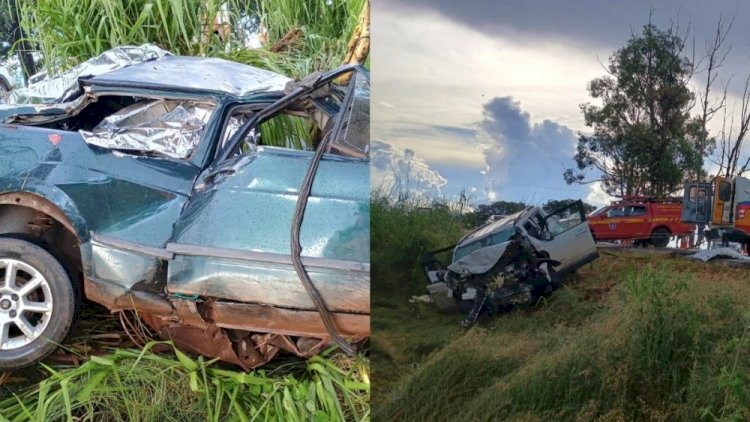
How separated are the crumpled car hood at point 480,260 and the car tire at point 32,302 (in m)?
1.36

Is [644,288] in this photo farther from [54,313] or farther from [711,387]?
[54,313]

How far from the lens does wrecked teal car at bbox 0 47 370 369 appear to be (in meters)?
1.99

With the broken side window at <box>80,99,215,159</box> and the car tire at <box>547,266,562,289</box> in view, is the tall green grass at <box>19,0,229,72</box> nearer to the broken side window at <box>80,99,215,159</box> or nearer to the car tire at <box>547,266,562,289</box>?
the broken side window at <box>80,99,215,159</box>

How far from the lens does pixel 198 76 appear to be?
7.30ft

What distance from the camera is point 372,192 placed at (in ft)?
5.37

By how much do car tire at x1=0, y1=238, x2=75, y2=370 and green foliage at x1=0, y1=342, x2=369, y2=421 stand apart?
11 centimetres

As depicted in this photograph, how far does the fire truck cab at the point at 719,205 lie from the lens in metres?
1.45

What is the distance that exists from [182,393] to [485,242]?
1231 mm

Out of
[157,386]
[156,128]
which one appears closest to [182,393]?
[157,386]

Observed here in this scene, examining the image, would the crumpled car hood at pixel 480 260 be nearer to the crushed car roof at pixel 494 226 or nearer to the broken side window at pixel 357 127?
the crushed car roof at pixel 494 226

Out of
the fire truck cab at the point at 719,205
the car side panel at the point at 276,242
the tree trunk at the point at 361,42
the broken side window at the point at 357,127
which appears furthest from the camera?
the tree trunk at the point at 361,42

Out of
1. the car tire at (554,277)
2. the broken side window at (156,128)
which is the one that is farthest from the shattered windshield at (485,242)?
the broken side window at (156,128)

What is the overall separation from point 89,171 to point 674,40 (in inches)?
72.4

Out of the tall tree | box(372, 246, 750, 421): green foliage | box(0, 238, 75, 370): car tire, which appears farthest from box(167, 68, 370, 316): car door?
the tall tree
